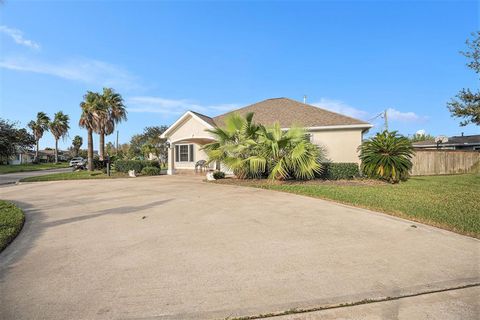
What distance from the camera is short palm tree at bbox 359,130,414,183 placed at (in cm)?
1249

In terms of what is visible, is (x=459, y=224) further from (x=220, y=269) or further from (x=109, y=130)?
(x=109, y=130)

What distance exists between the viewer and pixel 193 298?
285cm

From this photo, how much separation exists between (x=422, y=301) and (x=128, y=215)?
20.9ft

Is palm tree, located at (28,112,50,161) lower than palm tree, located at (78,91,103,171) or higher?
higher

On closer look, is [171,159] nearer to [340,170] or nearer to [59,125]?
[340,170]

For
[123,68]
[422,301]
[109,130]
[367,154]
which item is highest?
[123,68]

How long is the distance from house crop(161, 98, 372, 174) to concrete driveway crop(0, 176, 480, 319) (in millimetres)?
9813

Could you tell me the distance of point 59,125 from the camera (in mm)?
54719

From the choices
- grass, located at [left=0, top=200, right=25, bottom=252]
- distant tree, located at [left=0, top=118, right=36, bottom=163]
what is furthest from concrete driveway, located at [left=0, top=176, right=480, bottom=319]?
distant tree, located at [left=0, top=118, right=36, bottom=163]

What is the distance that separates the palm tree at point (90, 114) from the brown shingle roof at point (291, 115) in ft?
37.6

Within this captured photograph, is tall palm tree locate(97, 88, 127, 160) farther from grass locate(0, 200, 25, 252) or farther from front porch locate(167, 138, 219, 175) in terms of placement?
grass locate(0, 200, 25, 252)

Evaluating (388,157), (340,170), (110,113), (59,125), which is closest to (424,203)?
(388,157)

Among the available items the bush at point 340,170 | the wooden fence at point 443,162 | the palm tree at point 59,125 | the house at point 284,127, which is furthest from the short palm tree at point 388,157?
the palm tree at point 59,125

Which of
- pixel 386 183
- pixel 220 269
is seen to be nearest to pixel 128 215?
pixel 220 269
